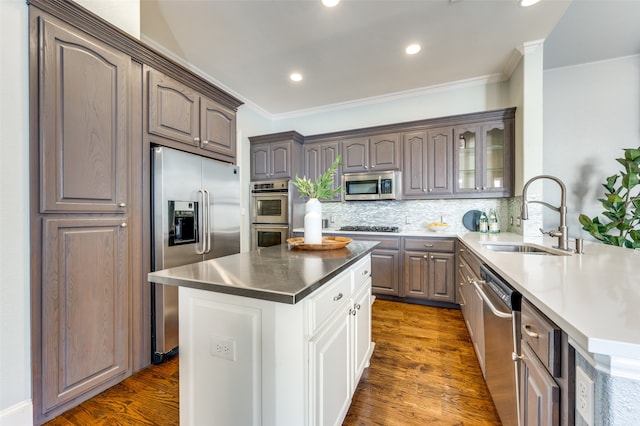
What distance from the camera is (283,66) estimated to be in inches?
122

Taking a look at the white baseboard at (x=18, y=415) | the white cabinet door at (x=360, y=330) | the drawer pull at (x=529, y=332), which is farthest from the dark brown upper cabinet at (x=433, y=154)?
the white baseboard at (x=18, y=415)

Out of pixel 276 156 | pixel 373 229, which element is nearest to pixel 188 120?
pixel 276 156

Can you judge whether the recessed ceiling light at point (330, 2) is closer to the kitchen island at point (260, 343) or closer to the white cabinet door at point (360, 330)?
the kitchen island at point (260, 343)

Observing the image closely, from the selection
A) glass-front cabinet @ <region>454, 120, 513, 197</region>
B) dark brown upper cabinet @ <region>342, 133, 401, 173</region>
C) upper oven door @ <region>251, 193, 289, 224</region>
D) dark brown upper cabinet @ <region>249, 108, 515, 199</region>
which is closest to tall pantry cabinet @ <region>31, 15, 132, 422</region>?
upper oven door @ <region>251, 193, 289, 224</region>

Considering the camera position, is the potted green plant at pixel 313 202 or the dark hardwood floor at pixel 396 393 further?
the potted green plant at pixel 313 202

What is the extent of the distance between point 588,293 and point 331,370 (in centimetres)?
101

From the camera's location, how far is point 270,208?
12.9 feet

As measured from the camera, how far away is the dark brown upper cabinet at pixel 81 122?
1406 millimetres

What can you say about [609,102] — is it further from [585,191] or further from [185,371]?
[185,371]

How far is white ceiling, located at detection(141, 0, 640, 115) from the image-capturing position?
2197 millimetres

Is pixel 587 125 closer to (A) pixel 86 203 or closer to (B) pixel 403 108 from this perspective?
(B) pixel 403 108

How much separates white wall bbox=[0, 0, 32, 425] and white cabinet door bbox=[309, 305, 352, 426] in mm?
1552

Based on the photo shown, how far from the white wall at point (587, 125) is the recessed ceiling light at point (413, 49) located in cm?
196

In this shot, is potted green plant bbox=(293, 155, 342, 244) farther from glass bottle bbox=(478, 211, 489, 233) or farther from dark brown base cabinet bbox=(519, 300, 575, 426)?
glass bottle bbox=(478, 211, 489, 233)
